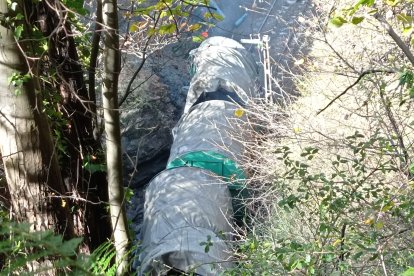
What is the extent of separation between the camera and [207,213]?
24.1 feet

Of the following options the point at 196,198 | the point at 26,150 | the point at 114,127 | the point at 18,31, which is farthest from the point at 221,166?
the point at 18,31

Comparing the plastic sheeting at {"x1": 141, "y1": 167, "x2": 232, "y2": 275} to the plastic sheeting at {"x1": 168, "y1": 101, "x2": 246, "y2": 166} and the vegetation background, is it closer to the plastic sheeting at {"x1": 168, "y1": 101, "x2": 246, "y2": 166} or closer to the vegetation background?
the plastic sheeting at {"x1": 168, "y1": 101, "x2": 246, "y2": 166}

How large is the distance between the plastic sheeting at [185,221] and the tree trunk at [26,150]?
9.27ft

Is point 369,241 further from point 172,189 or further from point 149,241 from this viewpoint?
point 172,189

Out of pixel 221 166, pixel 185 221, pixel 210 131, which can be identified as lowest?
pixel 185 221

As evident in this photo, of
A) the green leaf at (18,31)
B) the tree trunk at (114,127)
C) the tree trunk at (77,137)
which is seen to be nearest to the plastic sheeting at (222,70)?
the tree trunk at (77,137)

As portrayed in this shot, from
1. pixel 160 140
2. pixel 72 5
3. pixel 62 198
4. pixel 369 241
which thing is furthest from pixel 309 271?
pixel 160 140

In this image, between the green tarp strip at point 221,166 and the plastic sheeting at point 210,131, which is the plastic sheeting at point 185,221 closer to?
the green tarp strip at point 221,166

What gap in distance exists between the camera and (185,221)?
709cm

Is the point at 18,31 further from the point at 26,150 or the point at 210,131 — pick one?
the point at 210,131

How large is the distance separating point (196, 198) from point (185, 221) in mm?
560

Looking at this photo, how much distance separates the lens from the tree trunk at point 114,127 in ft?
10.2

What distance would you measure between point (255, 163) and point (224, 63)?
4.48 meters

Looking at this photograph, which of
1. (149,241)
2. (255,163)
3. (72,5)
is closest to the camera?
(72,5)
